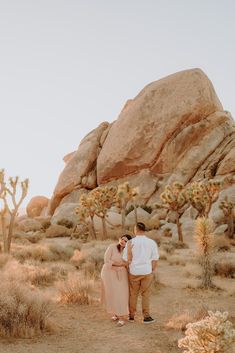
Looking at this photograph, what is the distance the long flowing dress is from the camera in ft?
25.4

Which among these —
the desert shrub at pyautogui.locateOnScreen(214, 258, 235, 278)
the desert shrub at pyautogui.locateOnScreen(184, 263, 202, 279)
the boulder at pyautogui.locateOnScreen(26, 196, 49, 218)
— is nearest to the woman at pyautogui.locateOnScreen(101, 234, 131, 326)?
the desert shrub at pyautogui.locateOnScreen(184, 263, 202, 279)

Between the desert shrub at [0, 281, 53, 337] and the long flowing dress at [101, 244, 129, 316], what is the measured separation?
112 cm

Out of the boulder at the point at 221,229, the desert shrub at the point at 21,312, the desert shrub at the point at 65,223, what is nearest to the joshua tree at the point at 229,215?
the boulder at the point at 221,229

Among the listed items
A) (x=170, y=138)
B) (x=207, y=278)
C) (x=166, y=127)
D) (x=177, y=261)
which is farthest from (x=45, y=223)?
(x=207, y=278)

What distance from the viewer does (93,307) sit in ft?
28.9

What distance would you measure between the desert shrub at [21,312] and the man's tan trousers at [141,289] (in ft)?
4.96

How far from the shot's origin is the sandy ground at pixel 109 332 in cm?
620

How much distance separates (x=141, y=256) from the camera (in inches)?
304

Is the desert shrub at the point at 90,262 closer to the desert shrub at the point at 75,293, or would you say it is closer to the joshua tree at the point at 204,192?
the desert shrub at the point at 75,293

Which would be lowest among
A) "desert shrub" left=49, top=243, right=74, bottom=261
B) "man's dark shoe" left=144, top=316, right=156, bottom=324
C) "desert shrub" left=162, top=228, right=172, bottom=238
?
"desert shrub" left=162, top=228, right=172, bottom=238

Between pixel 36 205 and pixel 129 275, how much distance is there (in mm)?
47466

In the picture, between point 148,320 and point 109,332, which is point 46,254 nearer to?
point 148,320

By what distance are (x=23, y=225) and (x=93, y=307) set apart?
29.8 m

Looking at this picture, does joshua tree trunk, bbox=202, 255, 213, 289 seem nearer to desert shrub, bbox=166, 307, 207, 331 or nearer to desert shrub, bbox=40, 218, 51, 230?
desert shrub, bbox=166, 307, 207, 331
